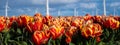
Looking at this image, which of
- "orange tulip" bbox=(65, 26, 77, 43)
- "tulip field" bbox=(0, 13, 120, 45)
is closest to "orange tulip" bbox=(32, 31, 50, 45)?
"tulip field" bbox=(0, 13, 120, 45)

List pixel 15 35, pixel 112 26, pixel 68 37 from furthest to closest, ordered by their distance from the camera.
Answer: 1. pixel 112 26
2. pixel 15 35
3. pixel 68 37

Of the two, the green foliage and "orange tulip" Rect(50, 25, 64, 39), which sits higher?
"orange tulip" Rect(50, 25, 64, 39)

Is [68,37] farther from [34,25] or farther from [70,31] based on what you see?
[34,25]

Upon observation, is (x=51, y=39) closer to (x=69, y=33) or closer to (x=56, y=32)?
(x=56, y=32)

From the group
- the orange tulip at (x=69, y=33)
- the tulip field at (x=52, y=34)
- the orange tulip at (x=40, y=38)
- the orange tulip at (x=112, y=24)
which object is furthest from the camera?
the orange tulip at (x=112, y=24)

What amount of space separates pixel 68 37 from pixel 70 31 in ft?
0.55

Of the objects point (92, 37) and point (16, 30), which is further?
point (16, 30)

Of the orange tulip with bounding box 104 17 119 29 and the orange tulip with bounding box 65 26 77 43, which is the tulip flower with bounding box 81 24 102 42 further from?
the orange tulip with bounding box 104 17 119 29

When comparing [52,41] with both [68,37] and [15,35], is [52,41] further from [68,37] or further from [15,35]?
[15,35]

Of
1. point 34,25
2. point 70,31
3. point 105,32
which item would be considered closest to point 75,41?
point 70,31

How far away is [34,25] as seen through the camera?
4.75m

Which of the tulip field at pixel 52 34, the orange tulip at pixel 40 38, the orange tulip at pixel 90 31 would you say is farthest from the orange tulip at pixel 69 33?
the orange tulip at pixel 40 38

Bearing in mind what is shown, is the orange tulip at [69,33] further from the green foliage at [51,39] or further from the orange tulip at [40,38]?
the orange tulip at [40,38]

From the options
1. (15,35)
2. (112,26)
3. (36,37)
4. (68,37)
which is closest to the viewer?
(36,37)
